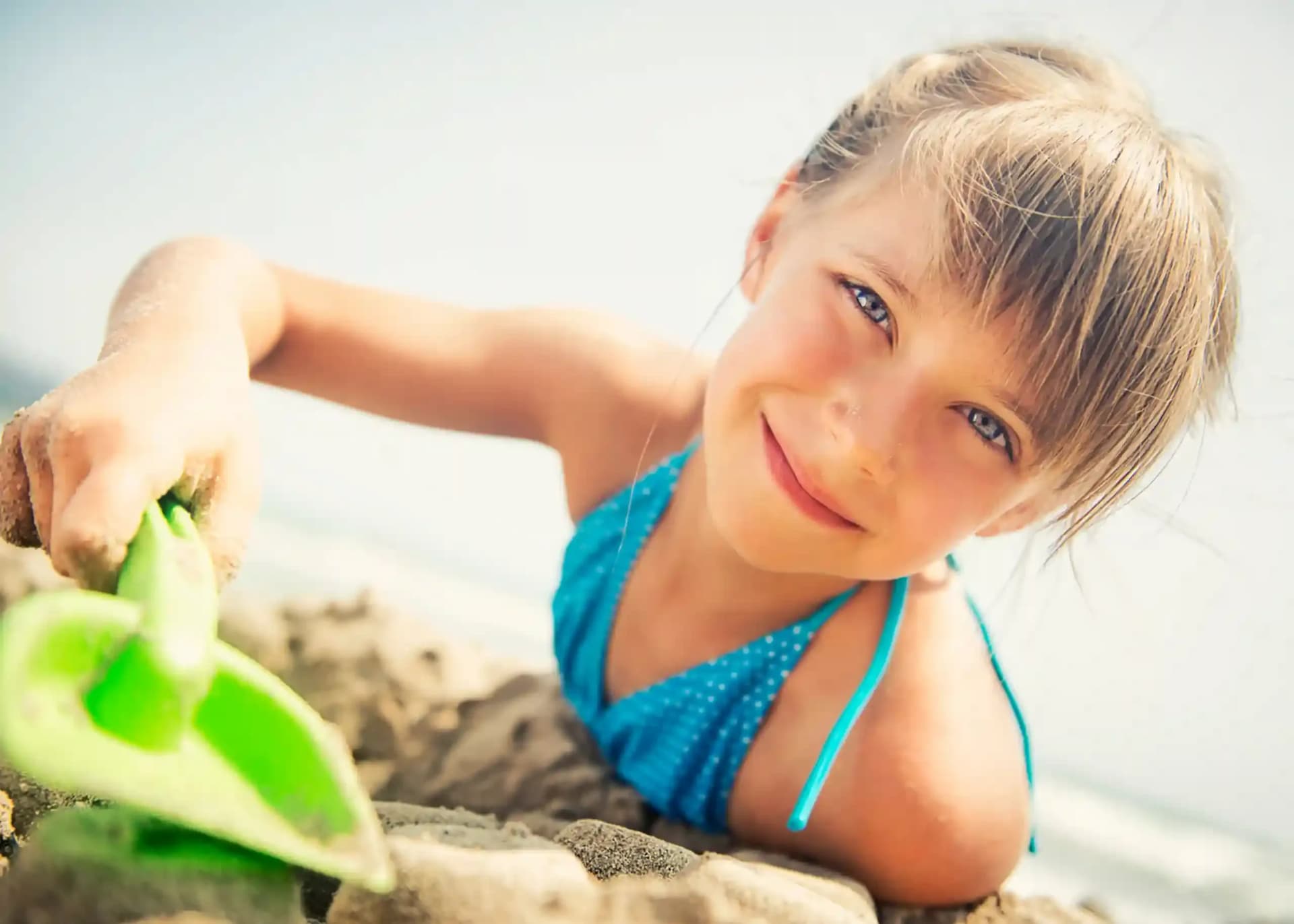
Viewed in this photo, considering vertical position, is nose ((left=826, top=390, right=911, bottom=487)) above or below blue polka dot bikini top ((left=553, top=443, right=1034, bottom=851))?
above

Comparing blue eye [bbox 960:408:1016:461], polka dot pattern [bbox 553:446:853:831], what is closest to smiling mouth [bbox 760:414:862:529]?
blue eye [bbox 960:408:1016:461]

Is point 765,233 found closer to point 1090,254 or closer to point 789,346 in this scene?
point 789,346

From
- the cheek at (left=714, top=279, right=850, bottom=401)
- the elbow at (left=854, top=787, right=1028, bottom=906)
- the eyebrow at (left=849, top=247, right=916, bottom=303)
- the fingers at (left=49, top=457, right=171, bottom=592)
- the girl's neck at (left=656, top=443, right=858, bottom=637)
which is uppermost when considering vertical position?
the eyebrow at (left=849, top=247, right=916, bottom=303)

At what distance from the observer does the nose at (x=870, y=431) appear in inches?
27.5

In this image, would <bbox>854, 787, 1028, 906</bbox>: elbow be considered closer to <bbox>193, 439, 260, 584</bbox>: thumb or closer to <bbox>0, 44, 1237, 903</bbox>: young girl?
<bbox>0, 44, 1237, 903</bbox>: young girl

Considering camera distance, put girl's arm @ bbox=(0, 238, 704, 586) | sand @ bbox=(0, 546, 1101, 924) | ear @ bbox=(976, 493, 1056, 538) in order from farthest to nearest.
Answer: ear @ bbox=(976, 493, 1056, 538) < girl's arm @ bbox=(0, 238, 704, 586) < sand @ bbox=(0, 546, 1101, 924)

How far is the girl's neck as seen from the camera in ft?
3.18

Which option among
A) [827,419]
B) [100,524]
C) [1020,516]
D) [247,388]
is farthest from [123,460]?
[1020,516]

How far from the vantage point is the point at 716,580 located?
99 centimetres

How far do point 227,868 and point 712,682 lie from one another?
59 cm

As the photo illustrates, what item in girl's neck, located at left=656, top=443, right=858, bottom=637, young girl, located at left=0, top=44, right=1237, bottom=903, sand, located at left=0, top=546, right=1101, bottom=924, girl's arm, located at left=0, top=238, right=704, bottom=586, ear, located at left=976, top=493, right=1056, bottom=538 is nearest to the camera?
sand, located at left=0, top=546, right=1101, bottom=924

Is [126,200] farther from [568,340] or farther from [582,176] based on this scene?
[568,340]

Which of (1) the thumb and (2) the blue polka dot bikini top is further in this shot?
(2) the blue polka dot bikini top

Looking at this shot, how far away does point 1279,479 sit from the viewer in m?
1.36
